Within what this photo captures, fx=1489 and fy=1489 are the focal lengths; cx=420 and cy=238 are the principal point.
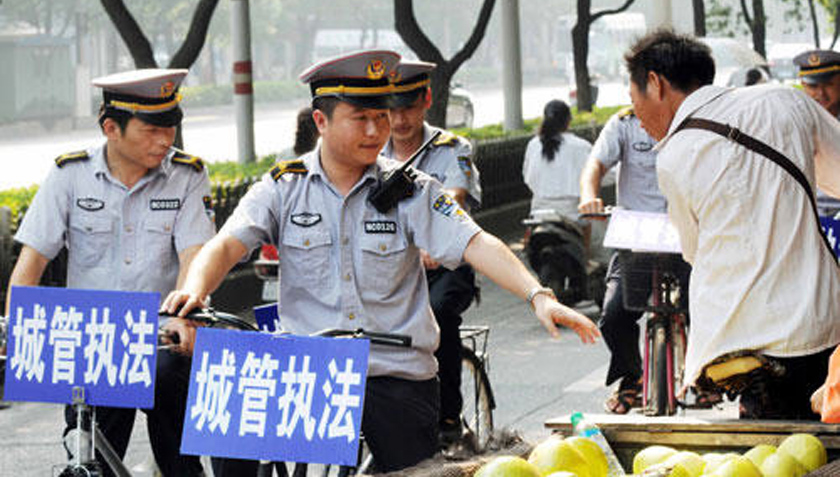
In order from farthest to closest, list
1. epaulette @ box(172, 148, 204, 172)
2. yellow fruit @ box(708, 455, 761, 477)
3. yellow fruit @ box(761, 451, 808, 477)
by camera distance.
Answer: epaulette @ box(172, 148, 204, 172)
yellow fruit @ box(761, 451, 808, 477)
yellow fruit @ box(708, 455, 761, 477)

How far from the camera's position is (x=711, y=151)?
4336 millimetres

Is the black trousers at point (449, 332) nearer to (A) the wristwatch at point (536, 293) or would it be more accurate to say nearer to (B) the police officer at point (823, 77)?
(A) the wristwatch at point (536, 293)

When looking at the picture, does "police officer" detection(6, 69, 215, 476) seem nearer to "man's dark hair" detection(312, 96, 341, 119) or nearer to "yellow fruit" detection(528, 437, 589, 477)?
"man's dark hair" detection(312, 96, 341, 119)

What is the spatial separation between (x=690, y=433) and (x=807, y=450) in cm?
34

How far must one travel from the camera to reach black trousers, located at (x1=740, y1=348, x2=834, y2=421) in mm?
4188

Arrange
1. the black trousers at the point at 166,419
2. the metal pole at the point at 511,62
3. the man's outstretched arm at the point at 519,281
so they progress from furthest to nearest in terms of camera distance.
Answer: the metal pole at the point at 511,62
the black trousers at the point at 166,419
the man's outstretched arm at the point at 519,281

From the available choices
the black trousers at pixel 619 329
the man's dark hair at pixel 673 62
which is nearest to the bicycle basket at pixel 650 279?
the black trousers at pixel 619 329

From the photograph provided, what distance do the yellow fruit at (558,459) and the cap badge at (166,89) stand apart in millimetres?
2716

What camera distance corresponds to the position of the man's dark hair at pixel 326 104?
4.33 m

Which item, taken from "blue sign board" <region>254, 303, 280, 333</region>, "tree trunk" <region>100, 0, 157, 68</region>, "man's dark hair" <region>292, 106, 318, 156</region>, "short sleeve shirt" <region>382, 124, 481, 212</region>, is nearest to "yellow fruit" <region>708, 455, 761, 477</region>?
"blue sign board" <region>254, 303, 280, 333</region>

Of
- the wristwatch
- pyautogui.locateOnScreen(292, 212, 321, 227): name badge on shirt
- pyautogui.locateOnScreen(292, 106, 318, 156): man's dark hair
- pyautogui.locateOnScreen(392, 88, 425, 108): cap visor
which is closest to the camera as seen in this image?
the wristwatch

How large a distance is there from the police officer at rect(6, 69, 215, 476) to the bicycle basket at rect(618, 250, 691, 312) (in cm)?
204

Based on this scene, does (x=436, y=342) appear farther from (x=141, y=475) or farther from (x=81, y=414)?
(x=141, y=475)

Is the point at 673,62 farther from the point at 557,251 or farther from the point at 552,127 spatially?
the point at 552,127
